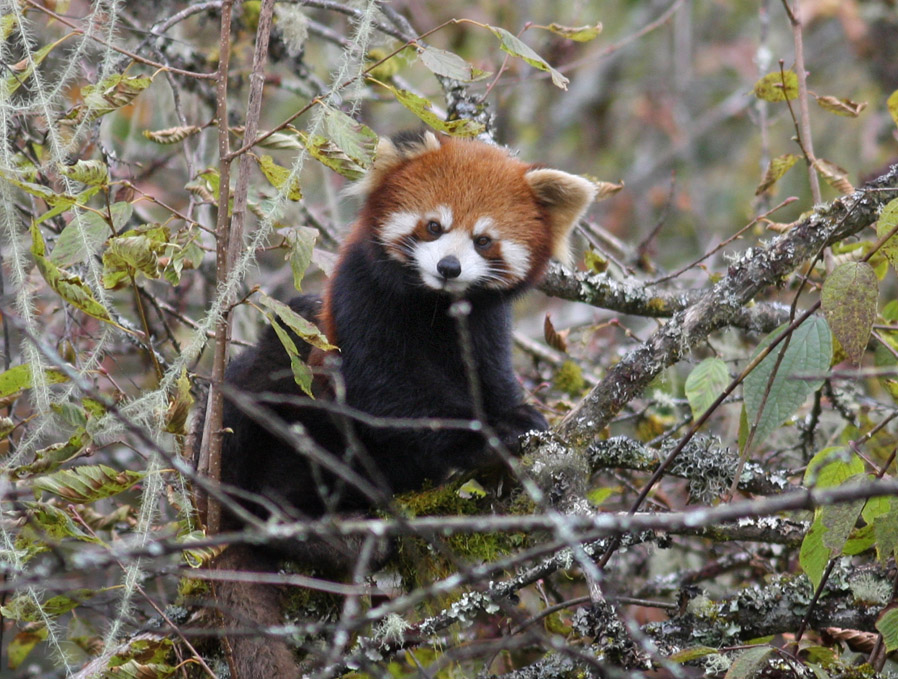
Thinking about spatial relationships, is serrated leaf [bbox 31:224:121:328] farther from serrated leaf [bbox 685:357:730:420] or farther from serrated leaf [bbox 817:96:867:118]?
serrated leaf [bbox 817:96:867:118]

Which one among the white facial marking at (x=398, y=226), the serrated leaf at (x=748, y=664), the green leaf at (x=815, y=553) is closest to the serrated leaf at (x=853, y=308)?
the green leaf at (x=815, y=553)

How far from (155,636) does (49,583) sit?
3.98ft

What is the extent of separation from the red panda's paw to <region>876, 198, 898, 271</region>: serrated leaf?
1464 mm

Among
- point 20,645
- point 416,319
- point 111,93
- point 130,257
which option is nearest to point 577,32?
point 416,319

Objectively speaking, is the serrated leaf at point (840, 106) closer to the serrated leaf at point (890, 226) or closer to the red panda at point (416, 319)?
the red panda at point (416, 319)

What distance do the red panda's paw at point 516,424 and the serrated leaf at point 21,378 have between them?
1.66 m

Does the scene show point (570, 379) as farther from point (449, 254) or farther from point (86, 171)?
point (86, 171)

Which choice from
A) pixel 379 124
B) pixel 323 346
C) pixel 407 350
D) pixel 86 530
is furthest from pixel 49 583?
pixel 379 124

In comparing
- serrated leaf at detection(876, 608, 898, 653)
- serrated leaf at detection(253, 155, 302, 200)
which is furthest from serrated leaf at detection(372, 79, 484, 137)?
serrated leaf at detection(876, 608, 898, 653)

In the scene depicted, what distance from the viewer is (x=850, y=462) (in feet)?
9.62

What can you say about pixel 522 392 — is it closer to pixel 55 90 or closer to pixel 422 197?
pixel 422 197

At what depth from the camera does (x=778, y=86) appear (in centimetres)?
423

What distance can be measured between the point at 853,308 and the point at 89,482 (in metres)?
2.36

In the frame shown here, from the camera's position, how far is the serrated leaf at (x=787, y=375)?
2.87 metres
